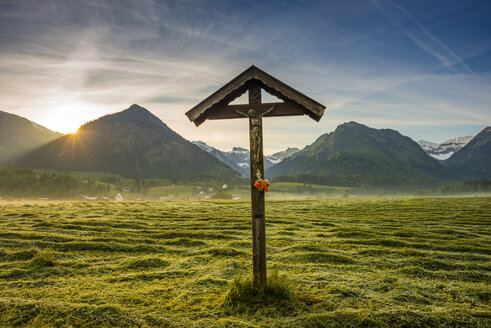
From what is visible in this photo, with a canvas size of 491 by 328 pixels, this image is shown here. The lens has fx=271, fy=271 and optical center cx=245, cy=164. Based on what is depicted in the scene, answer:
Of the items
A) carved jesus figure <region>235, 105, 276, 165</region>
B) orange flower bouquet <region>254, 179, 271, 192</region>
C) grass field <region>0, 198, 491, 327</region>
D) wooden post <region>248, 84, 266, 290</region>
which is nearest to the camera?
grass field <region>0, 198, 491, 327</region>

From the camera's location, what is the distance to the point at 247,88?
30.5ft

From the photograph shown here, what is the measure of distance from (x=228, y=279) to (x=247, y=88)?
689 centimetres

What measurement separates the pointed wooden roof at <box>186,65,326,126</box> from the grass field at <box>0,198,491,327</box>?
5551 mm

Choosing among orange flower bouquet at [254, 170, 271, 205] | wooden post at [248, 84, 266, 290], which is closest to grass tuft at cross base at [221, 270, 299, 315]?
wooden post at [248, 84, 266, 290]

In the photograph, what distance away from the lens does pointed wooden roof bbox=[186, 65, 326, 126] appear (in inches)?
342

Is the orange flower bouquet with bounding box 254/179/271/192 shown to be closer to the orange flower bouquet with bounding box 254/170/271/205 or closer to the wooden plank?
the orange flower bouquet with bounding box 254/170/271/205

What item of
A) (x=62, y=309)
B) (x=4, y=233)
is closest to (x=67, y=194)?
(x=4, y=233)

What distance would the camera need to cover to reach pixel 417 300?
8156 mm

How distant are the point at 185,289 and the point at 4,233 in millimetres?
14069

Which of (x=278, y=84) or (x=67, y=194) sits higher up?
(x=278, y=84)

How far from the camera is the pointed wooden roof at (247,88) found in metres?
8.69

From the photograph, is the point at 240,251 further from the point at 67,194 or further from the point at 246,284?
the point at 67,194

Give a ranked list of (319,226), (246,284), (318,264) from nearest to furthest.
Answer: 1. (246,284)
2. (318,264)
3. (319,226)

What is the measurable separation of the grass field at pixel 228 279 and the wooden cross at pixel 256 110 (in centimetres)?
166
